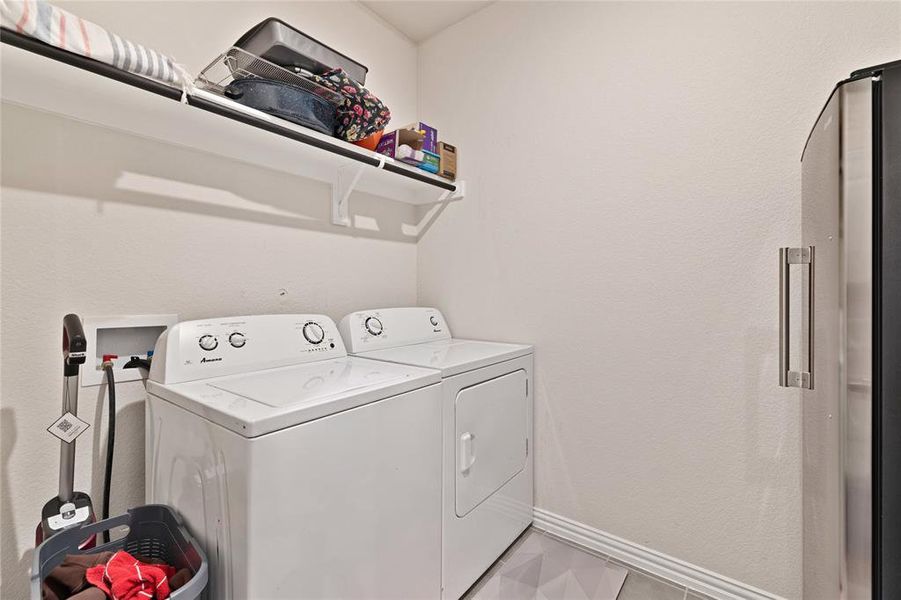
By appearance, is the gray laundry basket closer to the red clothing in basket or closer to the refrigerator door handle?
the red clothing in basket

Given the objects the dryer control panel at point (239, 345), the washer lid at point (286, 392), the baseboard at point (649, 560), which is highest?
the dryer control panel at point (239, 345)

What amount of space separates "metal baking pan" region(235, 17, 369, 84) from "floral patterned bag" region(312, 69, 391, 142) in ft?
0.16

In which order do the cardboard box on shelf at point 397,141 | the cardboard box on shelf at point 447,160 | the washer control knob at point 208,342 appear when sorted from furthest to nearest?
the cardboard box on shelf at point 447,160, the cardboard box on shelf at point 397,141, the washer control knob at point 208,342

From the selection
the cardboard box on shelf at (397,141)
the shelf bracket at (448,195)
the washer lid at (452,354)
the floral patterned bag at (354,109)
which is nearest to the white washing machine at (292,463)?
the washer lid at (452,354)

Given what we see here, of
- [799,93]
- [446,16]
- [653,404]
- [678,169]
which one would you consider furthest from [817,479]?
[446,16]

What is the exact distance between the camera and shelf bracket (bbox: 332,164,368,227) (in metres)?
1.78

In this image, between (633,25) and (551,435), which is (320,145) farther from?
(551,435)

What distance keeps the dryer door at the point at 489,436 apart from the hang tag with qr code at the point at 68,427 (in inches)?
41.1

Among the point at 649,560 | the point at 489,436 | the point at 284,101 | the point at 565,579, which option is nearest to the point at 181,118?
the point at 284,101

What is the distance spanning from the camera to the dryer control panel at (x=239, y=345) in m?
1.17

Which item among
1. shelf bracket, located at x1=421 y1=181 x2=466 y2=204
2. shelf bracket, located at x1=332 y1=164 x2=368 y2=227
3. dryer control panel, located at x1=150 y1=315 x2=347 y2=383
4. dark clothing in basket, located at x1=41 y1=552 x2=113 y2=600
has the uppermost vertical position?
shelf bracket, located at x1=421 y1=181 x2=466 y2=204

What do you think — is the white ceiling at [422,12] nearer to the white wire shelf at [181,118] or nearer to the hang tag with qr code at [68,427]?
the white wire shelf at [181,118]

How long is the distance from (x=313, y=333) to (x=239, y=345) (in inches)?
11.1

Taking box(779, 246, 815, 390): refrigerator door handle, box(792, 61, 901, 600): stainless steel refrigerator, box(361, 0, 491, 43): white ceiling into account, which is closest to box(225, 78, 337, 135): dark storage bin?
box(361, 0, 491, 43): white ceiling
